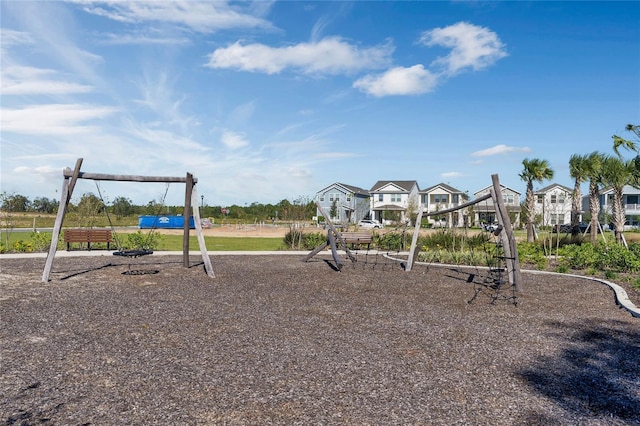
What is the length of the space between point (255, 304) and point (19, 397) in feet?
15.6

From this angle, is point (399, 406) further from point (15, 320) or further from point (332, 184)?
point (332, 184)

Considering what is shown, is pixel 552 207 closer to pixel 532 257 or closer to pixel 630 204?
pixel 532 257

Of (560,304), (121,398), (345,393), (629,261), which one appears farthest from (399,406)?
(629,261)

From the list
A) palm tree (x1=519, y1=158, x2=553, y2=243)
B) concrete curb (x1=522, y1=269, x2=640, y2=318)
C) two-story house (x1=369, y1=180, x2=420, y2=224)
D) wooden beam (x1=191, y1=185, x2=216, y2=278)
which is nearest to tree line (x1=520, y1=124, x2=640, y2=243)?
palm tree (x1=519, y1=158, x2=553, y2=243)

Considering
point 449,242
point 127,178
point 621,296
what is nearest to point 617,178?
point 449,242

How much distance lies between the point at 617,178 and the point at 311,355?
2409cm

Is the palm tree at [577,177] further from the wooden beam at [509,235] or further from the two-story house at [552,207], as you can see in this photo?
the wooden beam at [509,235]

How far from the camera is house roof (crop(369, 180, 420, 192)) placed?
68963 millimetres

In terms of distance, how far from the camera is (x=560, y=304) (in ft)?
31.2

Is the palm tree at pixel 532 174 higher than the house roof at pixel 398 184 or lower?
lower

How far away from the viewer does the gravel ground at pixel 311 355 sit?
4.39 meters

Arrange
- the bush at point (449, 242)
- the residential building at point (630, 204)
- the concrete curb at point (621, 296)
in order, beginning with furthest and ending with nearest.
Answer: the residential building at point (630, 204) → the bush at point (449, 242) → the concrete curb at point (621, 296)

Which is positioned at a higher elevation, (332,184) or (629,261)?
(332,184)

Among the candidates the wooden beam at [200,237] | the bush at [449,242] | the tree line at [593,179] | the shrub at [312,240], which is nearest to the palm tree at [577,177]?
the tree line at [593,179]
